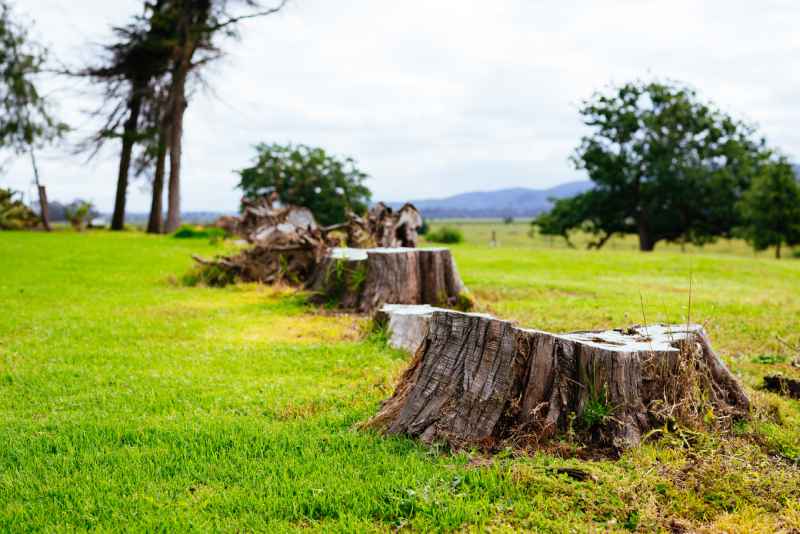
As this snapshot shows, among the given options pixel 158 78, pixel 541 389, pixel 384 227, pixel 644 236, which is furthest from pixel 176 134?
pixel 541 389

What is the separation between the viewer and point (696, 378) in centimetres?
493

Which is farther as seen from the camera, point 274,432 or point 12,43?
point 12,43

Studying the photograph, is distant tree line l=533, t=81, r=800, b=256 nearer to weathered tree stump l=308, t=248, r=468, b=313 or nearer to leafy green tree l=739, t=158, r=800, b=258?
leafy green tree l=739, t=158, r=800, b=258

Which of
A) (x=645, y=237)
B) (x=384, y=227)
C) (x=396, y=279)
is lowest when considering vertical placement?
(x=396, y=279)

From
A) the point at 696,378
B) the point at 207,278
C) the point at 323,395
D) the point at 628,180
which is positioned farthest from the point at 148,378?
the point at 628,180

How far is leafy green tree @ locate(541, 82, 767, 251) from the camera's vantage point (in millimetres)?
42625

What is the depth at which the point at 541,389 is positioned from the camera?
477 cm

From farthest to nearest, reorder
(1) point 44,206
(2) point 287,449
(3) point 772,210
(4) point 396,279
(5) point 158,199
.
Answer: (3) point 772,210, (5) point 158,199, (1) point 44,206, (4) point 396,279, (2) point 287,449

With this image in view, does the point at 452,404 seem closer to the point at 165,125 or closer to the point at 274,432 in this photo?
the point at 274,432

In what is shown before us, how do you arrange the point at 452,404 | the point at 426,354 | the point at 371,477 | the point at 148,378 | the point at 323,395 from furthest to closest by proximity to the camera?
the point at 148,378, the point at 323,395, the point at 426,354, the point at 452,404, the point at 371,477

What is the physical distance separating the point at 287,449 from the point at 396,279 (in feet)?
19.5

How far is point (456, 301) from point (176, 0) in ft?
89.7

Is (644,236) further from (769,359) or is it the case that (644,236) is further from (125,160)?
(769,359)

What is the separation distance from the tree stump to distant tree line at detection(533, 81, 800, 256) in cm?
4011
